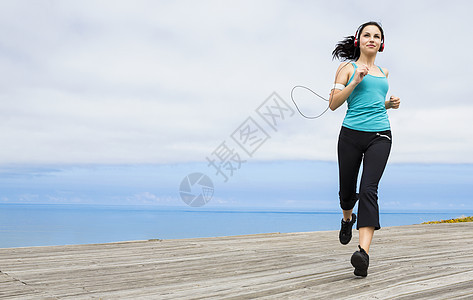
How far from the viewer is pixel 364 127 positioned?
9.84 ft

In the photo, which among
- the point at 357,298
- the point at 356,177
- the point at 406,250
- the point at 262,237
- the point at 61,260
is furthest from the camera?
the point at 262,237

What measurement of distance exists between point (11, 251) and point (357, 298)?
2806mm

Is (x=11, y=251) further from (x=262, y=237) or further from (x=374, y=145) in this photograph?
(x=374, y=145)

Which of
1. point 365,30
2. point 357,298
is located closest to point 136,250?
point 357,298

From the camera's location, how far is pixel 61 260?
3.40 m

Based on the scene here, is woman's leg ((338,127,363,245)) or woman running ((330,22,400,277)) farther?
woman's leg ((338,127,363,245))

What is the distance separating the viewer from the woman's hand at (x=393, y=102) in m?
3.22

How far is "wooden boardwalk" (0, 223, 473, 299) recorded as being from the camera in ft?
7.77

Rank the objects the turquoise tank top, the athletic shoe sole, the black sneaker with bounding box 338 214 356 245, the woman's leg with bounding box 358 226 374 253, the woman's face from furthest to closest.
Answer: the black sneaker with bounding box 338 214 356 245
the woman's face
the turquoise tank top
the woman's leg with bounding box 358 226 374 253
the athletic shoe sole

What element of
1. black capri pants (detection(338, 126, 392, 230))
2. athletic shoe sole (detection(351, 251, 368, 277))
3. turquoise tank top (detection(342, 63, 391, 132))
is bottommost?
athletic shoe sole (detection(351, 251, 368, 277))

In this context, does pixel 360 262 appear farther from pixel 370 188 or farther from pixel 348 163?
pixel 348 163

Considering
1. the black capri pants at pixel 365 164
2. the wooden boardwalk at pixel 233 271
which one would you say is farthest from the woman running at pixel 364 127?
the wooden boardwalk at pixel 233 271

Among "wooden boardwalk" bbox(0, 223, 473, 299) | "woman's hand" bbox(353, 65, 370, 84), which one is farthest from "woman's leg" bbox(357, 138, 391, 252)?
"woman's hand" bbox(353, 65, 370, 84)

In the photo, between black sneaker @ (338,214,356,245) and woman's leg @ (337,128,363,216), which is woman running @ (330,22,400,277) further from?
black sneaker @ (338,214,356,245)
